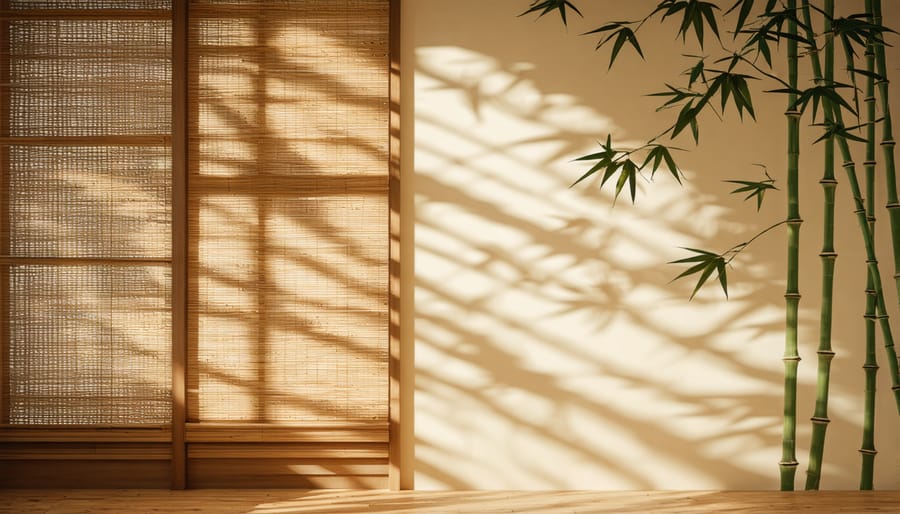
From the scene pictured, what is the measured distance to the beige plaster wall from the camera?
10.2ft

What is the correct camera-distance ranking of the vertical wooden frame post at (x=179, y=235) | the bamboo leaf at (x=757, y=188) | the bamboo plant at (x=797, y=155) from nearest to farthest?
the bamboo plant at (x=797, y=155) < the bamboo leaf at (x=757, y=188) < the vertical wooden frame post at (x=179, y=235)

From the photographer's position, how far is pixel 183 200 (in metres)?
3.08

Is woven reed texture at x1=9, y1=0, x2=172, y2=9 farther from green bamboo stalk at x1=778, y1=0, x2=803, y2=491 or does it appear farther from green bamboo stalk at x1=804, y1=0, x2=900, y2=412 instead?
green bamboo stalk at x1=804, y1=0, x2=900, y2=412

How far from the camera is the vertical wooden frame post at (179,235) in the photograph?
308 centimetres

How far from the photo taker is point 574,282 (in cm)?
312

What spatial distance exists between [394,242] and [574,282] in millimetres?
792

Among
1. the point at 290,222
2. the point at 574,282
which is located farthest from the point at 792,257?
the point at 290,222

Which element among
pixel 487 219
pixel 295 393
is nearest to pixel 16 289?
pixel 295 393

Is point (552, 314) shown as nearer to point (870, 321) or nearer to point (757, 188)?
point (757, 188)

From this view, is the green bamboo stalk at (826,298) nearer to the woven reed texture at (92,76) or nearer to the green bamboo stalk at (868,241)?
the green bamboo stalk at (868,241)

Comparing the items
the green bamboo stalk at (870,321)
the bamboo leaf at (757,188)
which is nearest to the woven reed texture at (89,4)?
the bamboo leaf at (757,188)

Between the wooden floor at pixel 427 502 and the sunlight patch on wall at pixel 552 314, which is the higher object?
the sunlight patch on wall at pixel 552 314

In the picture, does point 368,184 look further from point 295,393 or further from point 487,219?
point 295,393

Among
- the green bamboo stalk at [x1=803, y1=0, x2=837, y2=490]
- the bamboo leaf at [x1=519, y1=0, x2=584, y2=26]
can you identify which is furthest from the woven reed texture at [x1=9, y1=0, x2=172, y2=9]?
the green bamboo stalk at [x1=803, y1=0, x2=837, y2=490]
